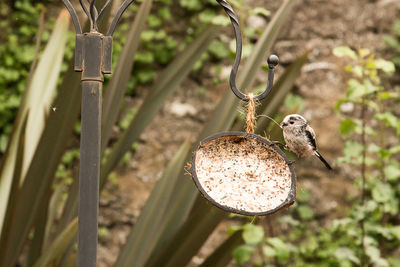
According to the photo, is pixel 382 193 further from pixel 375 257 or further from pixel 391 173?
pixel 375 257

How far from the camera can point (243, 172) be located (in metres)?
0.92

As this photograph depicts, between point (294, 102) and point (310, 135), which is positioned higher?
point (310, 135)

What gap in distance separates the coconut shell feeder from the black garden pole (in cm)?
18

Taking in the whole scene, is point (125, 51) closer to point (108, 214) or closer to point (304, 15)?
point (108, 214)

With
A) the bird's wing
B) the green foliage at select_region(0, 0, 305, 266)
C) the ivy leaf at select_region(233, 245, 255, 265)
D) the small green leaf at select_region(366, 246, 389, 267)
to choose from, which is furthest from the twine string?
the small green leaf at select_region(366, 246, 389, 267)

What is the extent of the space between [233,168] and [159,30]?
182 centimetres

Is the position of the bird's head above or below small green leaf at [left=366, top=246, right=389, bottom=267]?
above

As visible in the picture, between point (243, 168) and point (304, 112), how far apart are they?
5.56ft

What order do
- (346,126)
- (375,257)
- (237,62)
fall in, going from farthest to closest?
(346,126)
(375,257)
(237,62)

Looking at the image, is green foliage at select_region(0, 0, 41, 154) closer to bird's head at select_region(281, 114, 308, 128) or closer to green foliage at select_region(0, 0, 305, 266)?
green foliage at select_region(0, 0, 305, 266)

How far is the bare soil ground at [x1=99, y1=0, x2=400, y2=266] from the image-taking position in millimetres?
2416

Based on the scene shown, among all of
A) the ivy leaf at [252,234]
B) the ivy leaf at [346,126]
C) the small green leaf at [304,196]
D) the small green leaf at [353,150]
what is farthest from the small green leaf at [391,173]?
the ivy leaf at [252,234]

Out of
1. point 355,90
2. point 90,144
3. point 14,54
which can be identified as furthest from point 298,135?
point 14,54

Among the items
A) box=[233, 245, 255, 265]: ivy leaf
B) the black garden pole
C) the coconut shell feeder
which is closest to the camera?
the black garden pole
